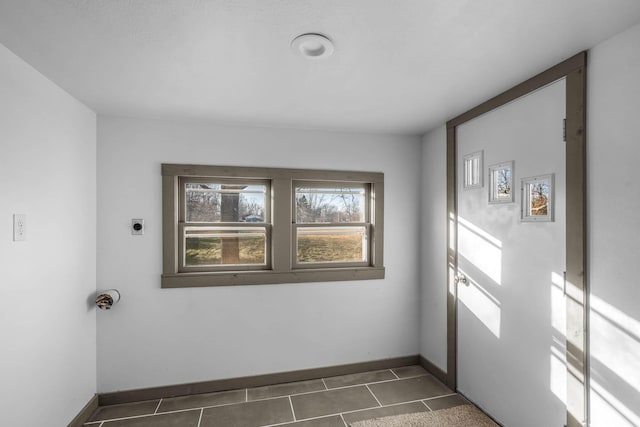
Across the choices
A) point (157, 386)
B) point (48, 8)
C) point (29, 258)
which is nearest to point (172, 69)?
point (48, 8)

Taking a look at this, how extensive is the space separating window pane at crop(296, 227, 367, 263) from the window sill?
0.16 meters

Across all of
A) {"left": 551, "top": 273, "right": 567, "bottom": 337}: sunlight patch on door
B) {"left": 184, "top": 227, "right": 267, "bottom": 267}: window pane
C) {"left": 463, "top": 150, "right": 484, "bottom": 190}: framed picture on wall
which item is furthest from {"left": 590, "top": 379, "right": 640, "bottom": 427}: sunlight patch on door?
{"left": 184, "top": 227, "right": 267, "bottom": 267}: window pane

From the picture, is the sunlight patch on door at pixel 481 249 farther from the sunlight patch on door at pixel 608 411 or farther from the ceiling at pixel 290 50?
the ceiling at pixel 290 50

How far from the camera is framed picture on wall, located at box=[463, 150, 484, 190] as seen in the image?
2510mm

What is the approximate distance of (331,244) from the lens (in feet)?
10.7

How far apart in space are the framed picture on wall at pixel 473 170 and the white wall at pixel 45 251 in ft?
9.88

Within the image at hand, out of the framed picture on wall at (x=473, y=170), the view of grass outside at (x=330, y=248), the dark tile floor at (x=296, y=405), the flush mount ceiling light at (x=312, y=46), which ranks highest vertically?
the flush mount ceiling light at (x=312, y=46)

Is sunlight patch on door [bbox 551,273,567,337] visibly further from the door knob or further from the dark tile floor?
the dark tile floor

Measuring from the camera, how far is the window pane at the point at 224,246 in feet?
9.73

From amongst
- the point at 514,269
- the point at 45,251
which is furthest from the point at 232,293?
the point at 514,269

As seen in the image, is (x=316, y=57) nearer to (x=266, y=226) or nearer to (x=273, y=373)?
(x=266, y=226)

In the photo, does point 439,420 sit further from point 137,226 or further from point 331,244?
point 137,226

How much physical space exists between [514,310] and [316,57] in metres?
2.08

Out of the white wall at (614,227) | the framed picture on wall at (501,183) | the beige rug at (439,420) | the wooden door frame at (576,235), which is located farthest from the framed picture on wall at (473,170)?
the beige rug at (439,420)
